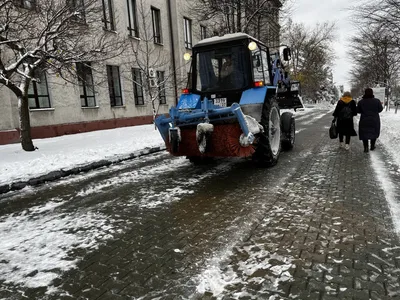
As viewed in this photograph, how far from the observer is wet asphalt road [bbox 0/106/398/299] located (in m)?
2.47

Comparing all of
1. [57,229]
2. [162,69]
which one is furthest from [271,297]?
[162,69]

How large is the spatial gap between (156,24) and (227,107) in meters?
16.3

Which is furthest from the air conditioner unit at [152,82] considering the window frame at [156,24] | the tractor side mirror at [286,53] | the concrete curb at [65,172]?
the tractor side mirror at [286,53]

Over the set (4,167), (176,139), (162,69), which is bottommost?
(4,167)

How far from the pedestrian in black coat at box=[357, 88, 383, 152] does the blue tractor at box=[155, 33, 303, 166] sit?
2.39 metres

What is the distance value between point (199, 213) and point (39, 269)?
6.25 feet

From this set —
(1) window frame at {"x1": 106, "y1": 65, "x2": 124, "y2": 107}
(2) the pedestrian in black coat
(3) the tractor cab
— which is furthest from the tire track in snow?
(1) window frame at {"x1": 106, "y1": 65, "x2": 124, "y2": 107}

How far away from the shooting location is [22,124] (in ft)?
31.1

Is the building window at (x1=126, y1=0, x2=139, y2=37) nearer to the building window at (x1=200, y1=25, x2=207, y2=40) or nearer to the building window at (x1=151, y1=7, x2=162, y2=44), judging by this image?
the building window at (x1=151, y1=7, x2=162, y2=44)

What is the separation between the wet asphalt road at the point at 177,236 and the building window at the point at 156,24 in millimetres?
16091

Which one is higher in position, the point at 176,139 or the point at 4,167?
the point at 176,139

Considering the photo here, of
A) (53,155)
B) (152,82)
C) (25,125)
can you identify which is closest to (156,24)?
(152,82)

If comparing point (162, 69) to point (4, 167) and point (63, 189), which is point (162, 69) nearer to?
point (4, 167)

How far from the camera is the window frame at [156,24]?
19.7 m
